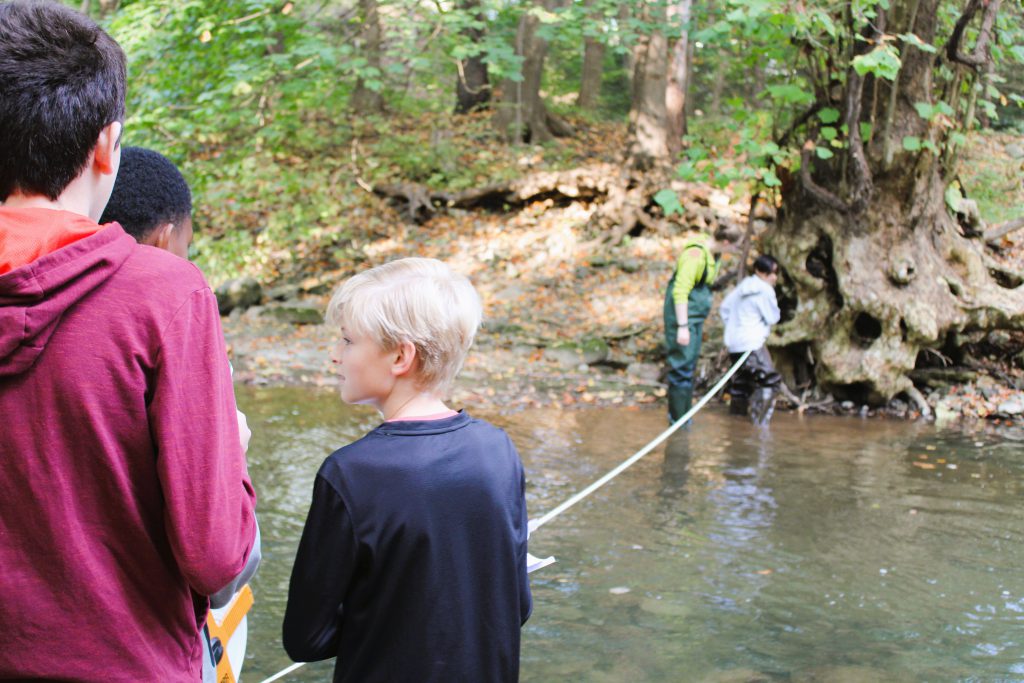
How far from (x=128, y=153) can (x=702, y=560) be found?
172 inches

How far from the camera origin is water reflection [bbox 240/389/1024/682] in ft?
14.6

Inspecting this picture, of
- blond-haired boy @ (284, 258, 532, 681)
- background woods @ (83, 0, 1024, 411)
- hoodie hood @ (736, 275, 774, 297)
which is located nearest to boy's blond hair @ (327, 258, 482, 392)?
blond-haired boy @ (284, 258, 532, 681)

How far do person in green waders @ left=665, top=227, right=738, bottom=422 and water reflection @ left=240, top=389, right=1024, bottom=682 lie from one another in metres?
0.46

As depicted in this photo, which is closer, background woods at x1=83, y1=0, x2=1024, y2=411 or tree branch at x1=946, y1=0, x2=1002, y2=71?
tree branch at x1=946, y1=0, x2=1002, y2=71

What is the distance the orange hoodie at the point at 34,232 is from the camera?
5.04 ft

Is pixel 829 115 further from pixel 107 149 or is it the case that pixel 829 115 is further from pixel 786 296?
pixel 107 149

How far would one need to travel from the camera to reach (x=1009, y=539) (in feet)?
20.7

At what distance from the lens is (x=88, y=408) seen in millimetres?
1565

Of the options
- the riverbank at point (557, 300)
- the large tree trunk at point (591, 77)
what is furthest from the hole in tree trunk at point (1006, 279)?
the large tree trunk at point (591, 77)

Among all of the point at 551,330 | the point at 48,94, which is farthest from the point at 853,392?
the point at 48,94

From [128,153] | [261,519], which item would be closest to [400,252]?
[261,519]

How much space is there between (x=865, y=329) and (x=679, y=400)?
315 cm

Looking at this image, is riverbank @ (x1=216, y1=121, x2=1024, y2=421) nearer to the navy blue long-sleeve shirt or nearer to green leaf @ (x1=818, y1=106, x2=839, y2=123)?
green leaf @ (x1=818, y1=106, x2=839, y2=123)

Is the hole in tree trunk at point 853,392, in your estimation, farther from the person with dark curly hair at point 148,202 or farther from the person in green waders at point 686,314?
the person with dark curly hair at point 148,202
